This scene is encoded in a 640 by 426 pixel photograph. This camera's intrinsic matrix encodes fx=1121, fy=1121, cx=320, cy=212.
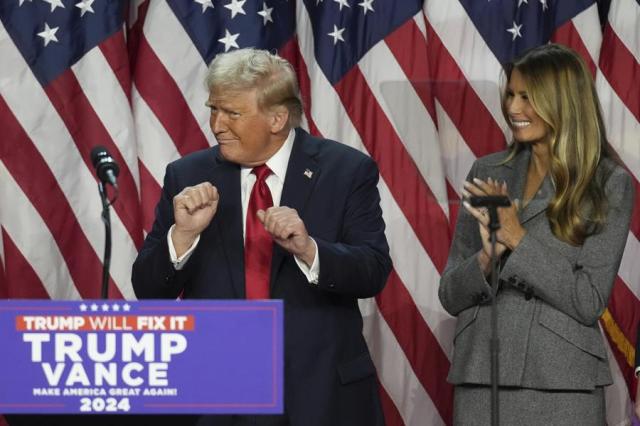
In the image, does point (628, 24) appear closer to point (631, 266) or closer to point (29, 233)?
point (631, 266)

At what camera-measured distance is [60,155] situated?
404cm

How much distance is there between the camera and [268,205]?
301cm

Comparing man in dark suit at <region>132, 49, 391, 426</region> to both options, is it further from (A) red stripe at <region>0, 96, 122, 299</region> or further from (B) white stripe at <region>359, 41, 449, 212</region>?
(B) white stripe at <region>359, 41, 449, 212</region>

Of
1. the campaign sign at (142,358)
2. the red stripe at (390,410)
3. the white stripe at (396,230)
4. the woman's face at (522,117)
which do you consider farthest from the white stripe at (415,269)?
the campaign sign at (142,358)

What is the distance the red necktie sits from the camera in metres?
2.94

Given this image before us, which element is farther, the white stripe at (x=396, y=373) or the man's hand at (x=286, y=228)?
the white stripe at (x=396, y=373)

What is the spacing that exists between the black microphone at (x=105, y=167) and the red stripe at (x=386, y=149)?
186cm

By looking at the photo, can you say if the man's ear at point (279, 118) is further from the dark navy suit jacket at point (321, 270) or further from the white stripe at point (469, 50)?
the white stripe at point (469, 50)

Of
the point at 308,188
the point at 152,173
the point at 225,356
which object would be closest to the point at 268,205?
the point at 308,188

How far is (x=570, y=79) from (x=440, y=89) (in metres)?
1.22

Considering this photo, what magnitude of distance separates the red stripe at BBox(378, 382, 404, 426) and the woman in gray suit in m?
1.13

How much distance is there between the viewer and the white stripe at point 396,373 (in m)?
4.26

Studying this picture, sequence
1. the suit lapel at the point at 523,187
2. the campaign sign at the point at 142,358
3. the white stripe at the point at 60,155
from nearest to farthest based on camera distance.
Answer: the campaign sign at the point at 142,358 < the suit lapel at the point at 523,187 < the white stripe at the point at 60,155

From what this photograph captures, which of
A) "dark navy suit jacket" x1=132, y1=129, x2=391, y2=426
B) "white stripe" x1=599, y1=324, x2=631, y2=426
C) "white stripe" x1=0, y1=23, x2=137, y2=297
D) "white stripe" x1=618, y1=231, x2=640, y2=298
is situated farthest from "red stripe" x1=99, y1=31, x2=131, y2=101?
"white stripe" x1=599, y1=324, x2=631, y2=426
